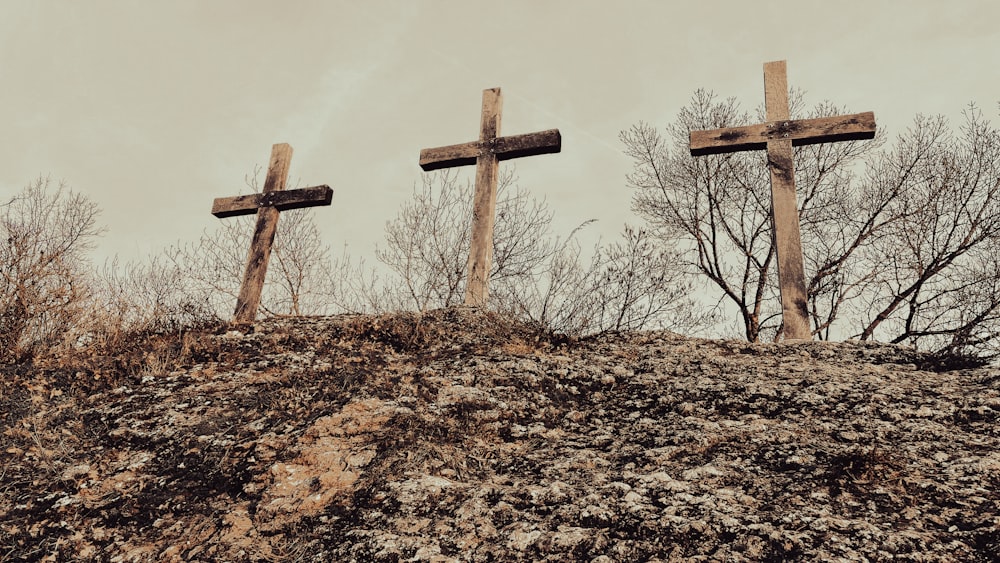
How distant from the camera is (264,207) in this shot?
790 cm

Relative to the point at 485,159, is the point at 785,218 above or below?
below

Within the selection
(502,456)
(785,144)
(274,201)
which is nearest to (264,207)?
(274,201)

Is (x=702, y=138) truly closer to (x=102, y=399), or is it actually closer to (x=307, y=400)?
(x=307, y=400)

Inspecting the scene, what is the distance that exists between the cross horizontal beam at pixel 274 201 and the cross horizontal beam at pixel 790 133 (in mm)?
4455

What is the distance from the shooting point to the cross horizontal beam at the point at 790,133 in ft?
20.9

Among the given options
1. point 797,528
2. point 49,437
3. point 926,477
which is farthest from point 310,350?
point 926,477

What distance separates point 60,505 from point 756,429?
10.5 feet

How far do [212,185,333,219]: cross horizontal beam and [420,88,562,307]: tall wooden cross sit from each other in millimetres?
1312

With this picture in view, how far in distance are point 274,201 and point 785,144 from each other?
605 centimetres

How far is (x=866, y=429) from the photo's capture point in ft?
9.39

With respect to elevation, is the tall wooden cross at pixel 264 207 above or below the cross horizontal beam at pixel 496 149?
below

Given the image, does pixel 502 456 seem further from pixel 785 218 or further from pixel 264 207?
pixel 264 207

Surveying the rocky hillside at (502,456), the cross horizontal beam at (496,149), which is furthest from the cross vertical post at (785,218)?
the cross horizontal beam at (496,149)

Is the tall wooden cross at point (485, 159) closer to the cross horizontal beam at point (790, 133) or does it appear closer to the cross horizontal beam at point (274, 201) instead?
the cross horizontal beam at point (274, 201)
